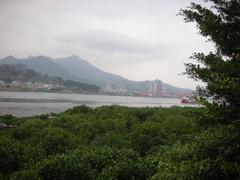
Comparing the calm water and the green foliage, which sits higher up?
the green foliage

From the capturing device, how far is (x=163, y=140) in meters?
24.1

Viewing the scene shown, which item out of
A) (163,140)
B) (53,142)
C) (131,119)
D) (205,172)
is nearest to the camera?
(205,172)

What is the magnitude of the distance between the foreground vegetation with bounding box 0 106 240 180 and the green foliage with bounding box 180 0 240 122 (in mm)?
601

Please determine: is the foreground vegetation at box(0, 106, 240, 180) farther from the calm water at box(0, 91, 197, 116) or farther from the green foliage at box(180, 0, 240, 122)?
the calm water at box(0, 91, 197, 116)

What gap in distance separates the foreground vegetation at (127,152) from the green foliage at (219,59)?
0.60 metres

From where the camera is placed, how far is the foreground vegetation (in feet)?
29.8

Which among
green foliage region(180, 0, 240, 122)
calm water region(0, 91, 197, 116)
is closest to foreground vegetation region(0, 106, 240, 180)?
green foliage region(180, 0, 240, 122)

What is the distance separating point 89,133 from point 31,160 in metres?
10.3

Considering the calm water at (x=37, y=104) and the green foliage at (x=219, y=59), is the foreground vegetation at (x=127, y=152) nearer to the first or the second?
the green foliage at (x=219, y=59)

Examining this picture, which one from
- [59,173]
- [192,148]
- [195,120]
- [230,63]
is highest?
[230,63]

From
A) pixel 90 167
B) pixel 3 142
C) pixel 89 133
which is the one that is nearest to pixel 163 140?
pixel 89 133

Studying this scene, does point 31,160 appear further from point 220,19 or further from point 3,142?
point 220,19

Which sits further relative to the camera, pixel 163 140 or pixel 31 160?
pixel 163 140

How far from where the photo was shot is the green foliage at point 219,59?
942 centimetres
